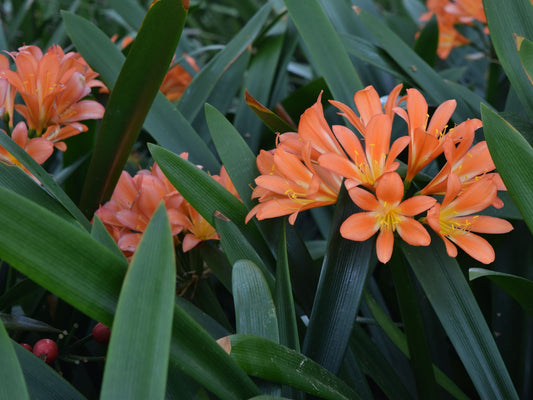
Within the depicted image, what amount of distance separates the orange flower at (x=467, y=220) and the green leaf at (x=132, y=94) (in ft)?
1.09

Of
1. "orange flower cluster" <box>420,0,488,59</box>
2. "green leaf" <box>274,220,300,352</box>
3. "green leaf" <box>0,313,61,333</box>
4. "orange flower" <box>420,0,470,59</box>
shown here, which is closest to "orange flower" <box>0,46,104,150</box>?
"green leaf" <box>0,313,61,333</box>

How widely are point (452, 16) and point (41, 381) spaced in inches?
42.5

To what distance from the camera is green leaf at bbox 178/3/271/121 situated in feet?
2.84

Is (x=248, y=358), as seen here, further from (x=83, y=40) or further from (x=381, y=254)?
(x=83, y=40)

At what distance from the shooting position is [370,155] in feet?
1.65

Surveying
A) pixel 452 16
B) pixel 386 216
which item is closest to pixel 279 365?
pixel 386 216

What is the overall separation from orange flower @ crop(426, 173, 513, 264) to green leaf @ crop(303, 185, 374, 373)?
3.1 inches

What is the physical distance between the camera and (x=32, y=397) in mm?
461

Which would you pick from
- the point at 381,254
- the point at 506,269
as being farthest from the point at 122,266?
the point at 506,269

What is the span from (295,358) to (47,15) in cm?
165

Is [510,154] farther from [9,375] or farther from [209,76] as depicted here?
[209,76]

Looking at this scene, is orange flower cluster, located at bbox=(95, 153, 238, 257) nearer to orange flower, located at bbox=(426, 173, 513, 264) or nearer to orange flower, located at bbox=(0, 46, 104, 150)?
orange flower, located at bbox=(0, 46, 104, 150)

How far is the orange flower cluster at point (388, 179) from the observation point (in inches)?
18.8

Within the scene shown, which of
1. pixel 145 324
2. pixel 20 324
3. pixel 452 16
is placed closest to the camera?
pixel 145 324
